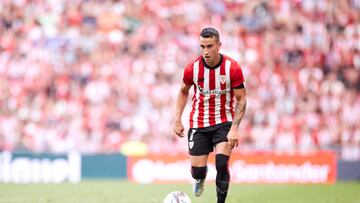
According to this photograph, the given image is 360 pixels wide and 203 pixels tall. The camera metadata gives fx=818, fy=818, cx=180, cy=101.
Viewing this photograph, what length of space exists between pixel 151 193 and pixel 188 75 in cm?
605

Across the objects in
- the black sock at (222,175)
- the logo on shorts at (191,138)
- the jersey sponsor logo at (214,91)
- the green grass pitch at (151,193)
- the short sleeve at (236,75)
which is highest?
the short sleeve at (236,75)

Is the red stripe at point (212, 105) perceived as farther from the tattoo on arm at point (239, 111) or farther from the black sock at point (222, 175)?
the black sock at point (222, 175)

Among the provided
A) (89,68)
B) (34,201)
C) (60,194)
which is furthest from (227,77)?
(89,68)

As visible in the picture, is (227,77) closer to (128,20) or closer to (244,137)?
(244,137)

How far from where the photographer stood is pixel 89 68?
23.8m

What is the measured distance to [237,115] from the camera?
1006cm

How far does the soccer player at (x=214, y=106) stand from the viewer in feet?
32.8

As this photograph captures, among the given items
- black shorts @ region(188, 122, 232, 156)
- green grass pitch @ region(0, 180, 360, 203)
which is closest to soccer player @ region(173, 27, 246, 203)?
black shorts @ region(188, 122, 232, 156)

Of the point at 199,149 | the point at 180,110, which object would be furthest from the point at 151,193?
the point at 180,110

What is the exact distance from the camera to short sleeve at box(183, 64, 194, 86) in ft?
33.2

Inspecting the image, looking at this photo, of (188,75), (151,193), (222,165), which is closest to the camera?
(222,165)

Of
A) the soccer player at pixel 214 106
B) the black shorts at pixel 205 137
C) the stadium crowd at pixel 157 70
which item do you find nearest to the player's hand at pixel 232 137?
the soccer player at pixel 214 106

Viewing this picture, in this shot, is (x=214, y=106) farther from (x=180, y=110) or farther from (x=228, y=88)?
(x=180, y=110)

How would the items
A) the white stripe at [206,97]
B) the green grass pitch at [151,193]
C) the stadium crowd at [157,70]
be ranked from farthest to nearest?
the stadium crowd at [157,70], the green grass pitch at [151,193], the white stripe at [206,97]
